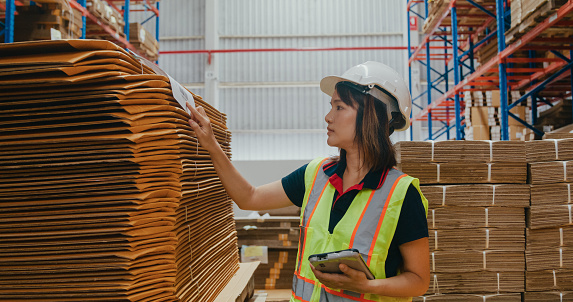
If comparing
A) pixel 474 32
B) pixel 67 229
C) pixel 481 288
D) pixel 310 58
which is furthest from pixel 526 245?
pixel 310 58

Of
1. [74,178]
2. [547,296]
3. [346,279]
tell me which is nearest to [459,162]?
[547,296]

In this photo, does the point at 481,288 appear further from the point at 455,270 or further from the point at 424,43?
the point at 424,43

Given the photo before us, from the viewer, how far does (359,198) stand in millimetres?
1932

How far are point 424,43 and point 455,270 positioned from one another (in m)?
9.69

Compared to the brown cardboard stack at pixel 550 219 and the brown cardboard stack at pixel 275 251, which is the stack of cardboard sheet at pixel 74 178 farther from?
the brown cardboard stack at pixel 550 219

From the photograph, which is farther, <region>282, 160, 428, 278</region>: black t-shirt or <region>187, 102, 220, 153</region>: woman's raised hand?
<region>187, 102, 220, 153</region>: woman's raised hand

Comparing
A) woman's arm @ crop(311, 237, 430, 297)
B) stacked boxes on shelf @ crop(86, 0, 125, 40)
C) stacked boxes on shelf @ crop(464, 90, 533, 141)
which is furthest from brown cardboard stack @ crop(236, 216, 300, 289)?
stacked boxes on shelf @ crop(464, 90, 533, 141)

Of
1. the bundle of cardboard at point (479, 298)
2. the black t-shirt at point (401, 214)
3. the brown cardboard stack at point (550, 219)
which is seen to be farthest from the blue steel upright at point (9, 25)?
the brown cardboard stack at point (550, 219)

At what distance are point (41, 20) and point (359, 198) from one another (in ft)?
18.8

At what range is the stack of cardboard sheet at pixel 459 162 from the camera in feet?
→ 14.6

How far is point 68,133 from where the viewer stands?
1.60 metres

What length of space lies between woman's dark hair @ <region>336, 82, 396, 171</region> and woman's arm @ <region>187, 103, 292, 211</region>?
0.51 metres

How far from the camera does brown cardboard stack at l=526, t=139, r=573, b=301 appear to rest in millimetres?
4375

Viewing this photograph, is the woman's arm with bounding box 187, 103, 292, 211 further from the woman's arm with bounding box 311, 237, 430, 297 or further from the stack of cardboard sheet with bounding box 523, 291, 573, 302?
the stack of cardboard sheet with bounding box 523, 291, 573, 302
